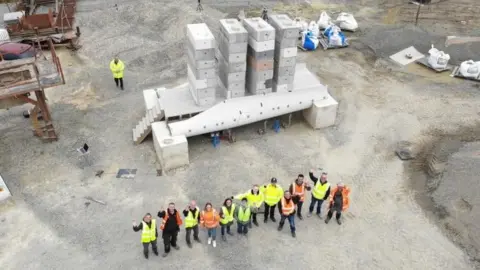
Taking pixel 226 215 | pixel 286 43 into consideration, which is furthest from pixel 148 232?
pixel 286 43

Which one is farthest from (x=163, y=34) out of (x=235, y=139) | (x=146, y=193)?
(x=146, y=193)

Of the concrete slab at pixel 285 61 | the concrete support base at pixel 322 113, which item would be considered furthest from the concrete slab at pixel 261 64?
the concrete support base at pixel 322 113

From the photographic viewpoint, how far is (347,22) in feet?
67.3

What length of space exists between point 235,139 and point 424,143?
6.06 metres

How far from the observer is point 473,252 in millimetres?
9641

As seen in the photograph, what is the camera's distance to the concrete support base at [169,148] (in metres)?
11.8

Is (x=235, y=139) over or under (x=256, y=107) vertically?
under

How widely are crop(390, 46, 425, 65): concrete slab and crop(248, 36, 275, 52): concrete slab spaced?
331 inches

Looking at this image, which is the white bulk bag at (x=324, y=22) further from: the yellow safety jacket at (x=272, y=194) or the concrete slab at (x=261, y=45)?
the yellow safety jacket at (x=272, y=194)

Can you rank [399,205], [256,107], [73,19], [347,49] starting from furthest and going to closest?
[73,19] → [347,49] → [256,107] → [399,205]

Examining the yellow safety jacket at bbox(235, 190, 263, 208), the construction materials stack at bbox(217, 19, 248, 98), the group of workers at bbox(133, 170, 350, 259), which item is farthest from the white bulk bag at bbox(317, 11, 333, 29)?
the yellow safety jacket at bbox(235, 190, 263, 208)

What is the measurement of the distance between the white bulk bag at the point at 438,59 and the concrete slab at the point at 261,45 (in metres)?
8.66

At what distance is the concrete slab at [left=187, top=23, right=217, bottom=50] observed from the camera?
11695mm

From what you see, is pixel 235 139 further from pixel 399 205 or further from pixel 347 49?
pixel 347 49
